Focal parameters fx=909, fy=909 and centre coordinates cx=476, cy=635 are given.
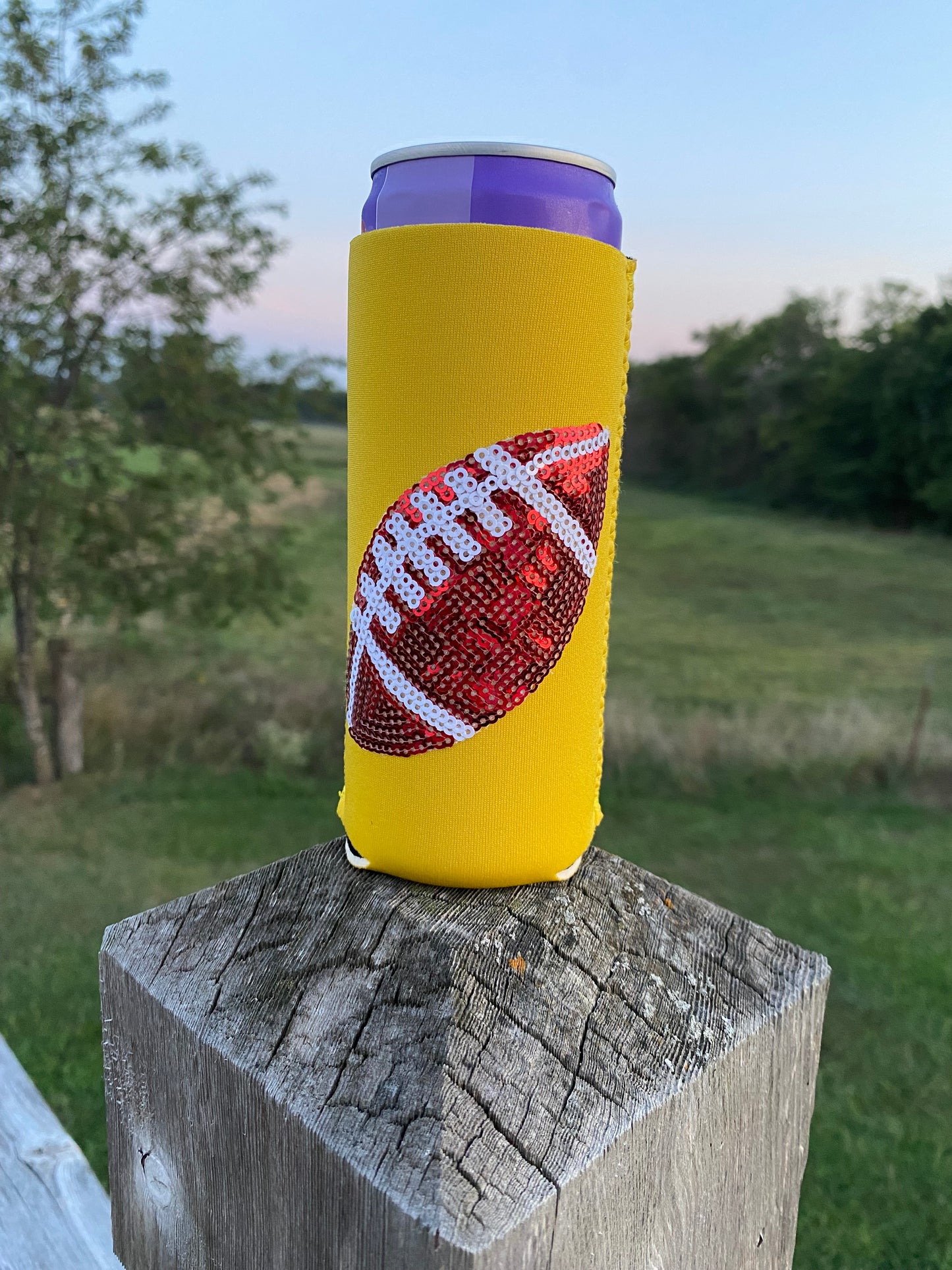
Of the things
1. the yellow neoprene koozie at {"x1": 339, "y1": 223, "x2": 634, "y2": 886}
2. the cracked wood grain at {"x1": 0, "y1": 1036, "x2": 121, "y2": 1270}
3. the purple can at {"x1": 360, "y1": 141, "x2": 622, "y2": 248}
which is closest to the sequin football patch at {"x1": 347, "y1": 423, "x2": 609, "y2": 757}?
the yellow neoprene koozie at {"x1": 339, "y1": 223, "x2": 634, "y2": 886}

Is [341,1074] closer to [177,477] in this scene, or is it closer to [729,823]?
[729,823]

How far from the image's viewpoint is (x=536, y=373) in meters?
0.85

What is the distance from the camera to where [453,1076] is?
71 centimetres

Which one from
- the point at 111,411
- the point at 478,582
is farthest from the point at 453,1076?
the point at 111,411

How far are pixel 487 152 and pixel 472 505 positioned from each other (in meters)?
0.31

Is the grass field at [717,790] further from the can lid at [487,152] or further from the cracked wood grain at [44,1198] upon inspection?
the can lid at [487,152]

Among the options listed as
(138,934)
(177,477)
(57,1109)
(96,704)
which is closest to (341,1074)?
(138,934)

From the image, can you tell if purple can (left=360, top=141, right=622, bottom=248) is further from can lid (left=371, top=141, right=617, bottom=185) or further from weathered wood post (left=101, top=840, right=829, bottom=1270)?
weathered wood post (left=101, top=840, right=829, bottom=1270)

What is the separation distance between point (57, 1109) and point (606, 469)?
8.38ft

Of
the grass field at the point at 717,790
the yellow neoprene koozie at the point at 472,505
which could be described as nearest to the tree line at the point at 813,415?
the grass field at the point at 717,790

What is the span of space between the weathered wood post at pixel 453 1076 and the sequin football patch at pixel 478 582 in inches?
7.9

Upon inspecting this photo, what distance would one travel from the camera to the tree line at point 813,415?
19.6 ft

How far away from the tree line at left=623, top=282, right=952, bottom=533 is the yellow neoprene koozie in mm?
5501

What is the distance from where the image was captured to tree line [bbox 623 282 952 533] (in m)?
5.97
